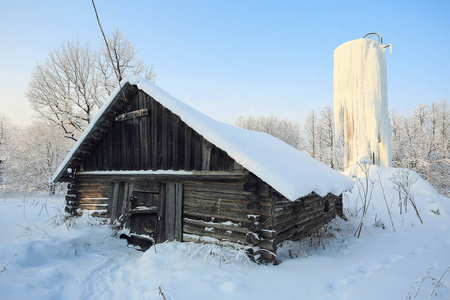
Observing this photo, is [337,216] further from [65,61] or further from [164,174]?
[65,61]

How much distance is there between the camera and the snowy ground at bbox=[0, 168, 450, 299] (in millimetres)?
3752

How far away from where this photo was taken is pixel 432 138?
78.2ft

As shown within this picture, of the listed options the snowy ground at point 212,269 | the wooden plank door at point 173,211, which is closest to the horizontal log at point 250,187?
the snowy ground at point 212,269

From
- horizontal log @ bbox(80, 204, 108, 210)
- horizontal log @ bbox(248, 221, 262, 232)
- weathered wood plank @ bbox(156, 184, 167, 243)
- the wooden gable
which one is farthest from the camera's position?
horizontal log @ bbox(80, 204, 108, 210)

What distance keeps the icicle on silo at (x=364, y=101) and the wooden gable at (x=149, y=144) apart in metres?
11.8

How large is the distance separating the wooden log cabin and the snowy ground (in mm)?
581

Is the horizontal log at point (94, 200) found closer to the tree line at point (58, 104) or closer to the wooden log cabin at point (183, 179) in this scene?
the wooden log cabin at point (183, 179)

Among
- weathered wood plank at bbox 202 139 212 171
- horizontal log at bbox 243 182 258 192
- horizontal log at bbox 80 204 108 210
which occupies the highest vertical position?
weathered wood plank at bbox 202 139 212 171

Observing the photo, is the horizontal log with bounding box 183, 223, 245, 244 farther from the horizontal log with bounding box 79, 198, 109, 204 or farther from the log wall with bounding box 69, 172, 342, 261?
the horizontal log with bounding box 79, 198, 109, 204

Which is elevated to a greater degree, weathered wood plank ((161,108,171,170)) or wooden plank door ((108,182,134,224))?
weathered wood plank ((161,108,171,170))

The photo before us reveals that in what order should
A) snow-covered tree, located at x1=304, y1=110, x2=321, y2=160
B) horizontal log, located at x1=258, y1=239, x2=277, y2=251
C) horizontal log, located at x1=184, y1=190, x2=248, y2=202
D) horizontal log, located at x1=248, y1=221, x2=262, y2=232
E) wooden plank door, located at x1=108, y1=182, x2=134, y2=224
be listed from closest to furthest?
horizontal log, located at x1=258, y1=239, x2=277, y2=251
horizontal log, located at x1=248, y1=221, x2=262, y2=232
horizontal log, located at x1=184, y1=190, x2=248, y2=202
wooden plank door, located at x1=108, y1=182, x2=134, y2=224
snow-covered tree, located at x1=304, y1=110, x2=321, y2=160

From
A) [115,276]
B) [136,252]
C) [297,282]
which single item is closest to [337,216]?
[297,282]

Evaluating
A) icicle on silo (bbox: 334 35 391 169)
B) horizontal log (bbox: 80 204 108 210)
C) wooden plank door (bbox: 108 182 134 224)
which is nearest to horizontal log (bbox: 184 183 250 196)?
wooden plank door (bbox: 108 182 134 224)

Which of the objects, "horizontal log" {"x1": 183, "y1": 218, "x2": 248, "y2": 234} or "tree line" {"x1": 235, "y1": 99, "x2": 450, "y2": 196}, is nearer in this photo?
"horizontal log" {"x1": 183, "y1": 218, "x2": 248, "y2": 234}
